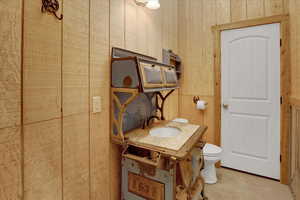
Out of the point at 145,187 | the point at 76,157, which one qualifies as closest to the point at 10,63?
the point at 76,157

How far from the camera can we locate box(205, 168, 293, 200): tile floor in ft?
5.83

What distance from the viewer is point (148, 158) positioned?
1156mm

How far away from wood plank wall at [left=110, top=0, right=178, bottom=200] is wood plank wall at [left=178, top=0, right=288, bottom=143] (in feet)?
0.70

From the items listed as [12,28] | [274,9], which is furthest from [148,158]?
[274,9]

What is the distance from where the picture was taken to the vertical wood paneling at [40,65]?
788 millimetres

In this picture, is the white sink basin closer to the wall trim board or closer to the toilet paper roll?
the toilet paper roll

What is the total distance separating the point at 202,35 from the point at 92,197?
8.38 feet

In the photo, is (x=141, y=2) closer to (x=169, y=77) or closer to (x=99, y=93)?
(x=169, y=77)

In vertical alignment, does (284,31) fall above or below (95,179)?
above

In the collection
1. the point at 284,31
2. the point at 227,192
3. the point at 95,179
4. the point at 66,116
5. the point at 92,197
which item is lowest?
the point at 227,192

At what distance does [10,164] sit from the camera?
2.41ft

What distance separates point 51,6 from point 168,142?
1.11 metres

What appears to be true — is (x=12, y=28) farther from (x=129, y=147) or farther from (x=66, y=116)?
(x=129, y=147)

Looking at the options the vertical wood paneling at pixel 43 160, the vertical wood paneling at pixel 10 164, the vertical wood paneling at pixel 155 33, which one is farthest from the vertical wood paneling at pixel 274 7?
the vertical wood paneling at pixel 10 164
